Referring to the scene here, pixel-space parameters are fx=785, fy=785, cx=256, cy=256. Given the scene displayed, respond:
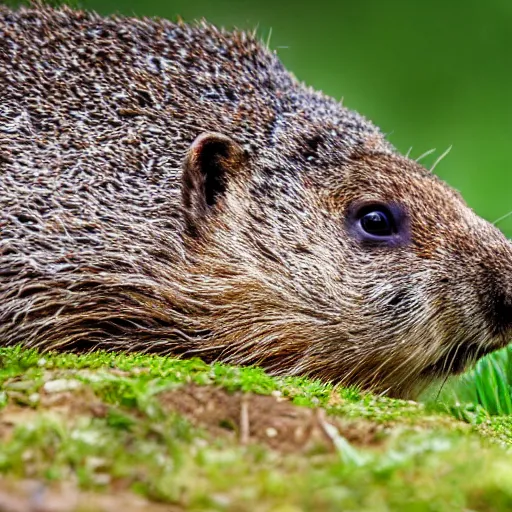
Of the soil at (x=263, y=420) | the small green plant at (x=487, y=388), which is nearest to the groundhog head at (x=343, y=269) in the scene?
the small green plant at (x=487, y=388)

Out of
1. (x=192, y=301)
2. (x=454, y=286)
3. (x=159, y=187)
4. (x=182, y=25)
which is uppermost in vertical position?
(x=182, y=25)

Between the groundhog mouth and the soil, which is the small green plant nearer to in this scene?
the groundhog mouth

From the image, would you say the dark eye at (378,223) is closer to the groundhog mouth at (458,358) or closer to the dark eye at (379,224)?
the dark eye at (379,224)

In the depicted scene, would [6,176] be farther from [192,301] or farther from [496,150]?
[496,150]

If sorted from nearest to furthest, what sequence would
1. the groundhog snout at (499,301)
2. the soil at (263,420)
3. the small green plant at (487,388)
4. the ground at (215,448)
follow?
the ground at (215,448) < the soil at (263,420) < the groundhog snout at (499,301) < the small green plant at (487,388)

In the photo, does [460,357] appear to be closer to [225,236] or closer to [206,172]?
[225,236]

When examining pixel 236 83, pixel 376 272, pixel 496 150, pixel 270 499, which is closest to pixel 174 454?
pixel 270 499

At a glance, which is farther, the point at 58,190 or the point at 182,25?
the point at 182,25

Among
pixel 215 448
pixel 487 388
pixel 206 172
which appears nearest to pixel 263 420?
pixel 215 448
